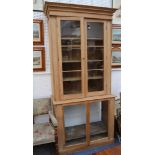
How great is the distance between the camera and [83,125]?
2.72m

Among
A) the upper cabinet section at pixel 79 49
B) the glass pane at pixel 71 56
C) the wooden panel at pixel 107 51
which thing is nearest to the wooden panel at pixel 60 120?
the upper cabinet section at pixel 79 49

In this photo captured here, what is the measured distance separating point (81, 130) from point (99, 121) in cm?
46

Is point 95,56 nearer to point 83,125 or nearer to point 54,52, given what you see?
point 54,52

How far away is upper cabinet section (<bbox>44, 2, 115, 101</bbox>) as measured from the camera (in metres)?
2.14

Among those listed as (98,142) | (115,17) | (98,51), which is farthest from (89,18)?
(98,142)

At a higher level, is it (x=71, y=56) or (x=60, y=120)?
(x=71, y=56)

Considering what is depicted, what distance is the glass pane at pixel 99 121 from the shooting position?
258 cm

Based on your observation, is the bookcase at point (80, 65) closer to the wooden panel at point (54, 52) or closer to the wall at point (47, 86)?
the wooden panel at point (54, 52)

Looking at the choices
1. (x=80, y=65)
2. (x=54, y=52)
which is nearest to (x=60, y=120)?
(x=80, y=65)

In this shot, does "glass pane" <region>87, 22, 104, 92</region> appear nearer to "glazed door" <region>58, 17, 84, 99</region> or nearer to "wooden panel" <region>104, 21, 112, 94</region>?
"wooden panel" <region>104, 21, 112, 94</region>

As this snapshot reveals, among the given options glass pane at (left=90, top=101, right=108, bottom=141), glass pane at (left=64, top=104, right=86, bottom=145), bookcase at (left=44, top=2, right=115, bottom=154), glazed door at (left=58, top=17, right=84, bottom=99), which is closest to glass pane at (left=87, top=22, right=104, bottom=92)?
bookcase at (left=44, top=2, right=115, bottom=154)

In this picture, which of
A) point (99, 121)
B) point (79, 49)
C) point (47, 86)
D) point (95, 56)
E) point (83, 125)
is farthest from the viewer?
point (99, 121)
